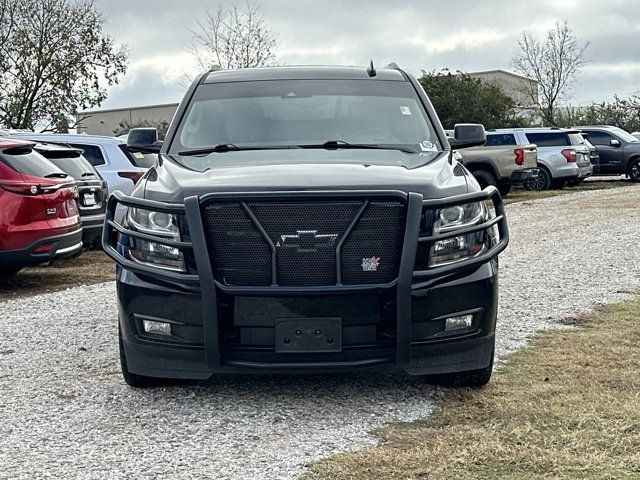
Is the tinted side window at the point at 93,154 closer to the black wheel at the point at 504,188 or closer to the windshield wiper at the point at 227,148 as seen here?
the windshield wiper at the point at 227,148

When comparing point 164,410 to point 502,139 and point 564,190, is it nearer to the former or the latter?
point 502,139

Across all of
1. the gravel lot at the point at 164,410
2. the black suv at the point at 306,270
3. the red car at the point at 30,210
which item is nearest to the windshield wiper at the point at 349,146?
the black suv at the point at 306,270

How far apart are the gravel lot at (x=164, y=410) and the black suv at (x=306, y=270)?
28cm

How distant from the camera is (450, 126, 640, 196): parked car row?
24.5 m

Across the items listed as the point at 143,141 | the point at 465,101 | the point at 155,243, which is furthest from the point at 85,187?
the point at 465,101

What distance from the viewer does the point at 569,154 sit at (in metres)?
26.8

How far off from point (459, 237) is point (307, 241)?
78 centimetres

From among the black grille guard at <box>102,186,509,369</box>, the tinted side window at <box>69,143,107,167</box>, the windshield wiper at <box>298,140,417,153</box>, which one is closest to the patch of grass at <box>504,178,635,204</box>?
the tinted side window at <box>69,143,107,167</box>

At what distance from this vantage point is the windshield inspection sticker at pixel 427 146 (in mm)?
6137

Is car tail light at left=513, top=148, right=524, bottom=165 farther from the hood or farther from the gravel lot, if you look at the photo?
the hood

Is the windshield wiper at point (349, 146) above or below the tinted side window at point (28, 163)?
above

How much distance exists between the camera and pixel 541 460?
421 centimetres

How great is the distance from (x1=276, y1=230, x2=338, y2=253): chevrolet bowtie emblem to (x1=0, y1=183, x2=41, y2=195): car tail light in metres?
5.50

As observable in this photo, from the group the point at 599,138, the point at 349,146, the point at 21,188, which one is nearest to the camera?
the point at 349,146
